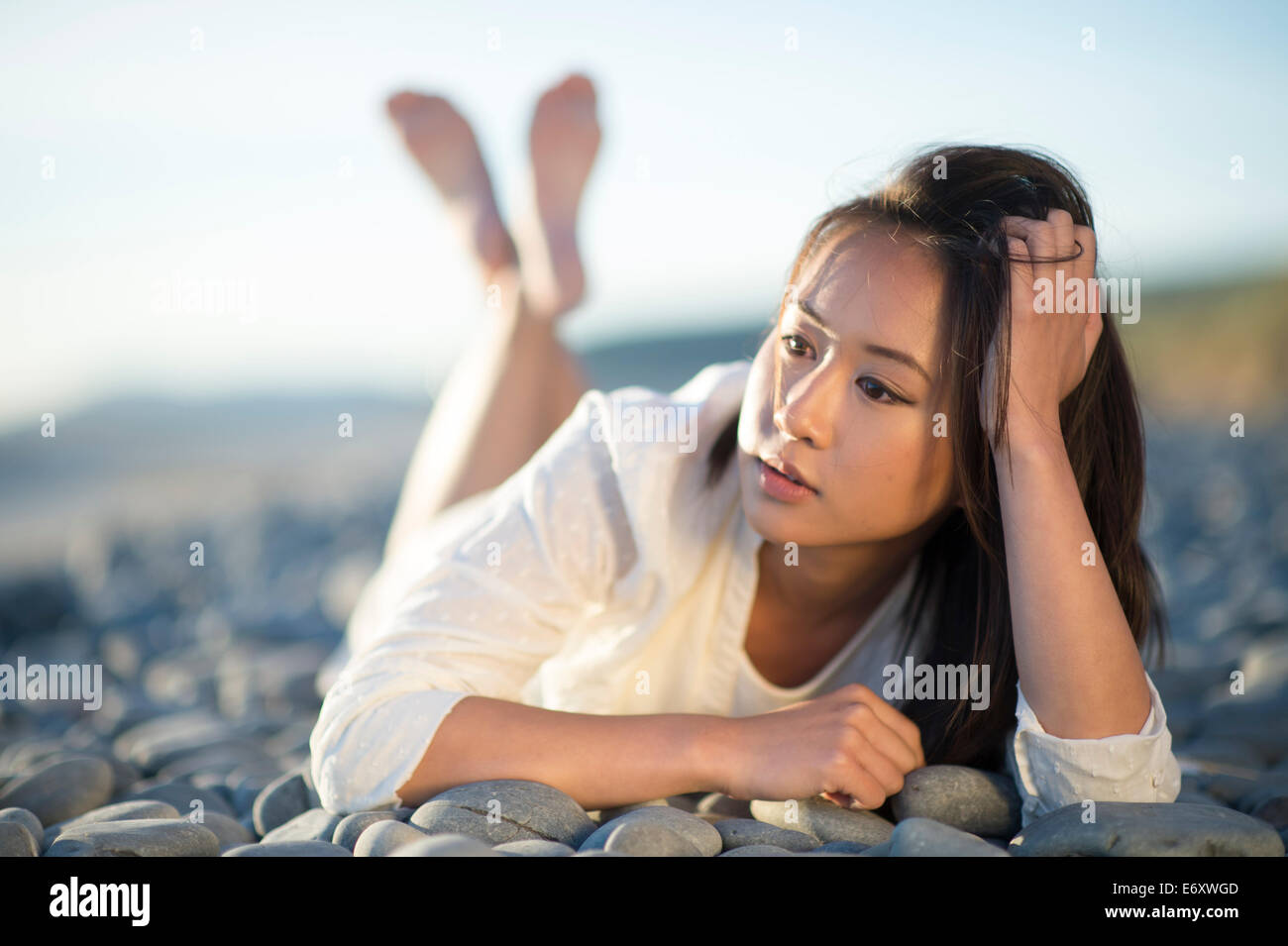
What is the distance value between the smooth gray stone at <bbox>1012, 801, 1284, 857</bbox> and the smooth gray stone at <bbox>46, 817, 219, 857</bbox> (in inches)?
51.2

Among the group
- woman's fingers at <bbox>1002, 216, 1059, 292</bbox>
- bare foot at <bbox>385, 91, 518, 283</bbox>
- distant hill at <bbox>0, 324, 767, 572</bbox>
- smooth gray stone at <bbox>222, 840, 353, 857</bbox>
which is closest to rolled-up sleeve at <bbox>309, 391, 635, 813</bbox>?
smooth gray stone at <bbox>222, 840, 353, 857</bbox>

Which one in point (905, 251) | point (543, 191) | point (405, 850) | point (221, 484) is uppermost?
point (543, 191)

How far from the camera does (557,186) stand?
3562 millimetres

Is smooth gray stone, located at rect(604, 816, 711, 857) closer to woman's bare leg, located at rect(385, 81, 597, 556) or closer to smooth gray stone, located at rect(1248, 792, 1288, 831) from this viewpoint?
smooth gray stone, located at rect(1248, 792, 1288, 831)

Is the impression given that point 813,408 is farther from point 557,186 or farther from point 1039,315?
point 557,186

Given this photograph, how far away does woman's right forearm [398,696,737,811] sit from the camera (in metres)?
1.82

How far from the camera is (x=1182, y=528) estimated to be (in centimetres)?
580

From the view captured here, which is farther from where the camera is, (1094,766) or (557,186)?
(557,186)

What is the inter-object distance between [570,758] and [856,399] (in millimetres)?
779

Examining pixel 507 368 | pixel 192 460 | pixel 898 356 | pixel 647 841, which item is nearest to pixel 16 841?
pixel 647 841
